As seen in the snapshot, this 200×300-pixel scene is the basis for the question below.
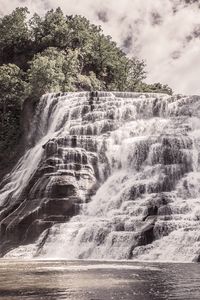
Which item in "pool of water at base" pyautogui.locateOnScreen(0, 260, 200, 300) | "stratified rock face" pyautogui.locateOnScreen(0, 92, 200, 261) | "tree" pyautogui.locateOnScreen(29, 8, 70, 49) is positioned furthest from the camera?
"tree" pyautogui.locateOnScreen(29, 8, 70, 49)

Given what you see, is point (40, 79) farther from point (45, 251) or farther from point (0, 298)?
point (0, 298)

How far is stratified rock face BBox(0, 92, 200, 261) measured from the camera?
1231 inches

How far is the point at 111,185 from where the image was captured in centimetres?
4272

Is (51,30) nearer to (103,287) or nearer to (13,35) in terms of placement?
(13,35)

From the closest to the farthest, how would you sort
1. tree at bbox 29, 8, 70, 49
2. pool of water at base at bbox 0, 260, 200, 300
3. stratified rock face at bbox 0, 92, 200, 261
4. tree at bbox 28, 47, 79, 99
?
pool of water at base at bbox 0, 260, 200, 300
stratified rock face at bbox 0, 92, 200, 261
tree at bbox 28, 47, 79, 99
tree at bbox 29, 8, 70, 49

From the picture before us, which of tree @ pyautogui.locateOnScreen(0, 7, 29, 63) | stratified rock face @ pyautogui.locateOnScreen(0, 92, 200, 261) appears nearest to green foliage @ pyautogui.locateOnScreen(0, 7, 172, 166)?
tree @ pyautogui.locateOnScreen(0, 7, 29, 63)

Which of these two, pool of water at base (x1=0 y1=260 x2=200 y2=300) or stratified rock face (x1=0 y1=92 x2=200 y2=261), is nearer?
pool of water at base (x1=0 y1=260 x2=200 y2=300)

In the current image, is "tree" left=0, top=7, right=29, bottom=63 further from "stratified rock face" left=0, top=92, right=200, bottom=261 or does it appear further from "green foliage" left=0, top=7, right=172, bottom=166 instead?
"stratified rock face" left=0, top=92, right=200, bottom=261

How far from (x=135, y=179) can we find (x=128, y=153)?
5.01 meters

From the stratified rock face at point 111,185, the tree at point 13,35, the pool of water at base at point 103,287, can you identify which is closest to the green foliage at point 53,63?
the tree at point 13,35

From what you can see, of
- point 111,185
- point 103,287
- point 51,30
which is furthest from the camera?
point 51,30

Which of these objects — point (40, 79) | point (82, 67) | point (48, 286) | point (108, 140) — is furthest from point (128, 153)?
point (82, 67)

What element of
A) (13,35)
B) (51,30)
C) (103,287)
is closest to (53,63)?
(51,30)

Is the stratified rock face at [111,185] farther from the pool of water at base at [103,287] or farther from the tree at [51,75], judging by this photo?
the pool of water at base at [103,287]
